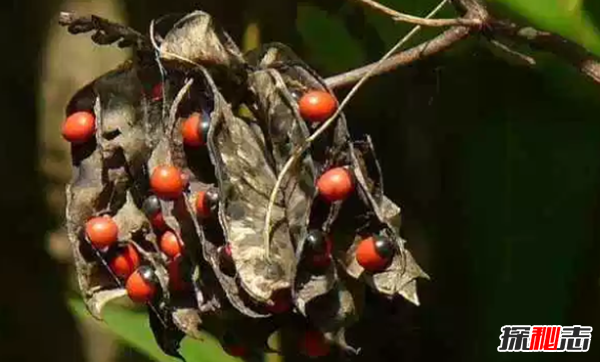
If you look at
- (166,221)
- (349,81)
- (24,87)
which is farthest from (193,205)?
(24,87)

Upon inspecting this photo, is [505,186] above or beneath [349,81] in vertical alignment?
beneath

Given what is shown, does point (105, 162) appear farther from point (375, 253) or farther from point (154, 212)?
point (375, 253)

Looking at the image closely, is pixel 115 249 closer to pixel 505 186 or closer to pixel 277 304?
pixel 277 304

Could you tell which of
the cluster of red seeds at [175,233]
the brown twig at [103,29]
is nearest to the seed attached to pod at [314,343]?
the cluster of red seeds at [175,233]

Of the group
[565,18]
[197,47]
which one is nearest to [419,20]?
[197,47]

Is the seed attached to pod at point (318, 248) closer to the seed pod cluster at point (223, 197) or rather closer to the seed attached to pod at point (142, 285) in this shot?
the seed pod cluster at point (223, 197)

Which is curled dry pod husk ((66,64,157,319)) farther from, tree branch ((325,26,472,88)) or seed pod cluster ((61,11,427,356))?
tree branch ((325,26,472,88))
